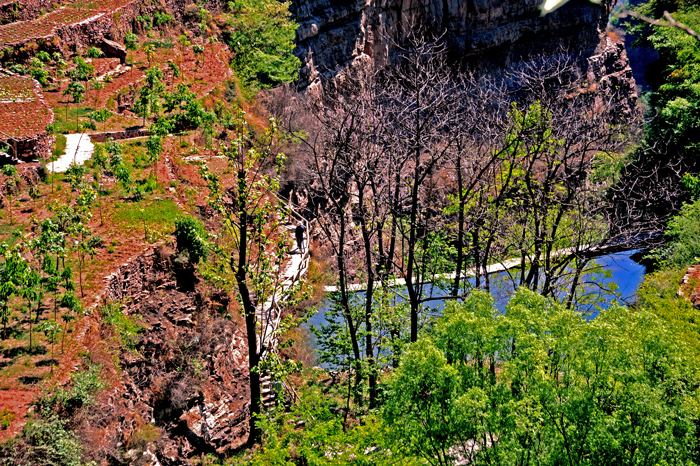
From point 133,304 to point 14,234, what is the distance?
386 centimetres

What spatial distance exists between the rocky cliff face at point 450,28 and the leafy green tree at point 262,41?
411 cm

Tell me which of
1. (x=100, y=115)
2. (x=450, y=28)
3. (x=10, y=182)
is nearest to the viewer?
(x=10, y=182)

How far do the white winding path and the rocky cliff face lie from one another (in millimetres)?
23722

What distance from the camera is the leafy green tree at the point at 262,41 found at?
118 ft

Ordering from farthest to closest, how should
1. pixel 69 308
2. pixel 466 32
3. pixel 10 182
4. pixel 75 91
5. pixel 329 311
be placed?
pixel 466 32
pixel 75 91
pixel 329 311
pixel 10 182
pixel 69 308

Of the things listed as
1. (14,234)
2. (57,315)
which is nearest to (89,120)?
(14,234)

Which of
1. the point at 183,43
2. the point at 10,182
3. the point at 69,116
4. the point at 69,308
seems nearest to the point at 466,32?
the point at 183,43

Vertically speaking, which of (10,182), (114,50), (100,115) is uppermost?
(114,50)

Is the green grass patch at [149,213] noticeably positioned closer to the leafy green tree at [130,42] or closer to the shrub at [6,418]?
the shrub at [6,418]

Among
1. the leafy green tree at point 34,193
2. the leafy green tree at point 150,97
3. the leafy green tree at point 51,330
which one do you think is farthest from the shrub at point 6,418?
the leafy green tree at point 150,97

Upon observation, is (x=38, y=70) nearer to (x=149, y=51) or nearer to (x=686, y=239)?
(x=149, y=51)

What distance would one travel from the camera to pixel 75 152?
1945 centimetres

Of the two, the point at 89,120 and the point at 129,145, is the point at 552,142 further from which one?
the point at 89,120

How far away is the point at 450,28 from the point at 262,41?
2334 centimetres
